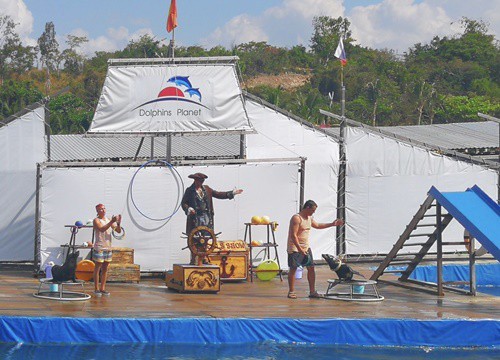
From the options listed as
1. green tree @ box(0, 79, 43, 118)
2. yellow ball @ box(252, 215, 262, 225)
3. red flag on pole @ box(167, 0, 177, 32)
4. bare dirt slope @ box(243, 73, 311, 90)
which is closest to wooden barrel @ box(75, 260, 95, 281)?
yellow ball @ box(252, 215, 262, 225)

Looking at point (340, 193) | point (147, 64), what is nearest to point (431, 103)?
point (340, 193)

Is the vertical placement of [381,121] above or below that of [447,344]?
above

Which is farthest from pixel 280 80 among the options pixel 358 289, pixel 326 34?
pixel 358 289

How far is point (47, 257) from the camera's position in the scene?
54.0 feet

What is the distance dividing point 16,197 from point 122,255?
2.88 metres

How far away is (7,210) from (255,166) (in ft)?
16.4

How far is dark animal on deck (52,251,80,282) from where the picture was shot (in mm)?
13172

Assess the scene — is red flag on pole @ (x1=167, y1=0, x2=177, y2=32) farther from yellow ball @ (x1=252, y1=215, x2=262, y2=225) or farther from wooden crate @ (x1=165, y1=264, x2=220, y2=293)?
wooden crate @ (x1=165, y1=264, x2=220, y2=293)

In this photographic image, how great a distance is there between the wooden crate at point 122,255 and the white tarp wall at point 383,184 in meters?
5.80

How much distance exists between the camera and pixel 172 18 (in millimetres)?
18531

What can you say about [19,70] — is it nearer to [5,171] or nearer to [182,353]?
[5,171]

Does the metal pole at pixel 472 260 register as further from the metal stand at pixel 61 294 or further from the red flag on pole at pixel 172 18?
the red flag on pole at pixel 172 18

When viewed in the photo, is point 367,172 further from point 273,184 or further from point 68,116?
point 68,116

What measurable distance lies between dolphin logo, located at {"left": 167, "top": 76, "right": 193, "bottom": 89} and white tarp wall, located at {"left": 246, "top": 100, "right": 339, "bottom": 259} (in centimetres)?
286
